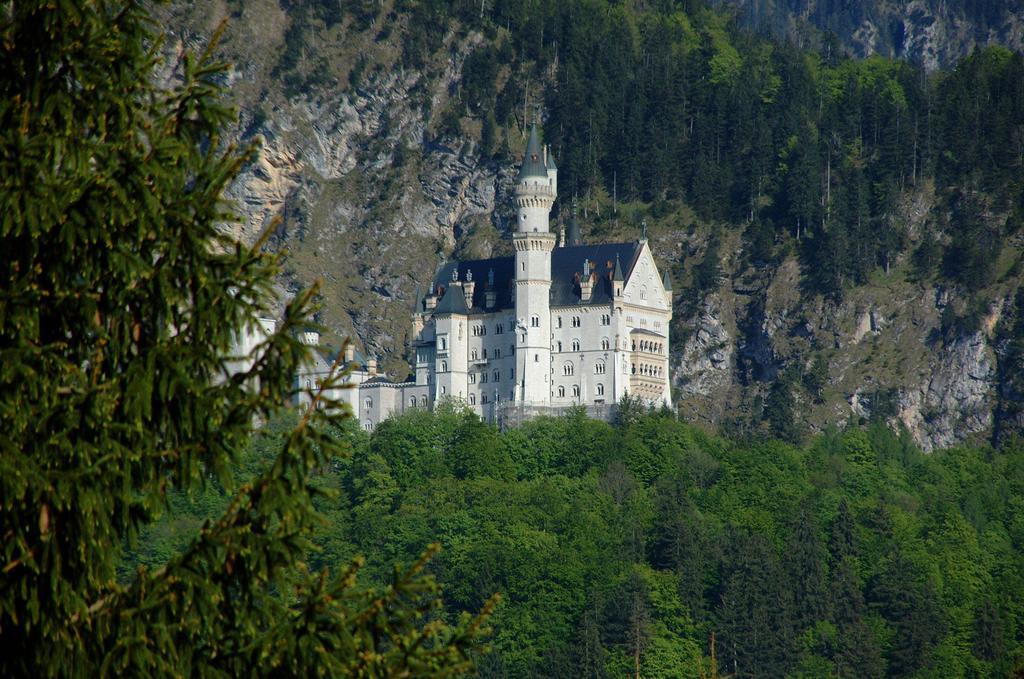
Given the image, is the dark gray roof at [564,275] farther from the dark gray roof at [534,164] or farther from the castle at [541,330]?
the dark gray roof at [534,164]

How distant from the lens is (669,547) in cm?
11806

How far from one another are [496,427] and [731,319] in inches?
1410

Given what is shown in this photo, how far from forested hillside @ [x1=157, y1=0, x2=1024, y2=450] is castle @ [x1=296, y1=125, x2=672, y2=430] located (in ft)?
68.3

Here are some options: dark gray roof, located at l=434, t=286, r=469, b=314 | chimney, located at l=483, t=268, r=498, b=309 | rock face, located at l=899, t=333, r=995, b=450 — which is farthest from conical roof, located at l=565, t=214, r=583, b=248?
rock face, located at l=899, t=333, r=995, b=450

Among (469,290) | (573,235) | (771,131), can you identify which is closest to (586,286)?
(469,290)

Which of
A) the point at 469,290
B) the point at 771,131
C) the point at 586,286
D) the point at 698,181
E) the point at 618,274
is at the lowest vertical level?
the point at 586,286

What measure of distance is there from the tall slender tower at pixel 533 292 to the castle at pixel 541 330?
0.05 metres

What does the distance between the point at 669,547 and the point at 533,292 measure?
15.4m

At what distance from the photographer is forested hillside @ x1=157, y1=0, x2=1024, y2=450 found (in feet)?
480

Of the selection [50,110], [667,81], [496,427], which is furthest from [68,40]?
[667,81]

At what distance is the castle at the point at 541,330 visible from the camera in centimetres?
11700

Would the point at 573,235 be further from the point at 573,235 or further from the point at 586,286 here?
the point at 586,286

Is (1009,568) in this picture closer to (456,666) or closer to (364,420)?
(364,420)

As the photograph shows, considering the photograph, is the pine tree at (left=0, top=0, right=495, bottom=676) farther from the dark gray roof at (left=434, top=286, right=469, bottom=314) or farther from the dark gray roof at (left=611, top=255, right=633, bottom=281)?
the dark gray roof at (left=434, top=286, right=469, bottom=314)
